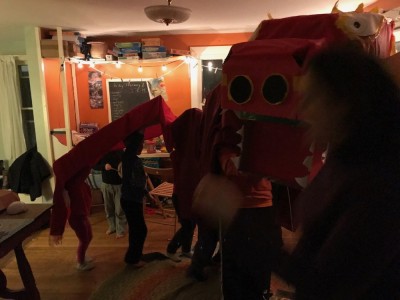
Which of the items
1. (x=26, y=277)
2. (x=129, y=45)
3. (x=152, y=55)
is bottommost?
(x=26, y=277)

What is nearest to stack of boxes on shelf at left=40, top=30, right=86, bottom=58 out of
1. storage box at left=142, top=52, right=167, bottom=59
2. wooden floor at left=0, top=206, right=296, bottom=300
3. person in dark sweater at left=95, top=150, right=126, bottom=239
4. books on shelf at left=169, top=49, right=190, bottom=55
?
storage box at left=142, top=52, right=167, bottom=59

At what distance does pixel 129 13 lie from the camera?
288cm

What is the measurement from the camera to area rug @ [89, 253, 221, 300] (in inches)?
80.0

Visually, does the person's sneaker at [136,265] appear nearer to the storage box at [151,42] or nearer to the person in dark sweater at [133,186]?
the person in dark sweater at [133,186]

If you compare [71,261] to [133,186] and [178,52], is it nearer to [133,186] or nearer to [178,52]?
[133,186]

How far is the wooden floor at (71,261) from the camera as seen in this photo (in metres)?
2.19

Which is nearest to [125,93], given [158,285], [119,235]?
[119,235]

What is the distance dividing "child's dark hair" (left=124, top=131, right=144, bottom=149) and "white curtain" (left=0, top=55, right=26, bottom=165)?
106 inches

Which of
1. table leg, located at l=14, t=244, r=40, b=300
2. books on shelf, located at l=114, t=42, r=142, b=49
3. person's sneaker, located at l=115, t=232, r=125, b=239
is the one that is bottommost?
person's sneaker, located at l=115, t=232, r=125, b=239

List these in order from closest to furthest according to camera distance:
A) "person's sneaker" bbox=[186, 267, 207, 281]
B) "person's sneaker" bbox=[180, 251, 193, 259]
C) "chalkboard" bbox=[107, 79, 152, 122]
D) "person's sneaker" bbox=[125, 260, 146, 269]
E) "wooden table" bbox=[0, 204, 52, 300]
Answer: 1. "wooden table" bbox=[0, 204, 52, 300]
2. "person's sneaker" bbox=[186, 267, 207, 281]
3. "person's sneaker" bbox=[125, 260, 146, 269]
4. "person's sneaker" bbox=[180, 251, 193, 259]
5. "chalkboard" bbox=[107, 79, 152, 122]

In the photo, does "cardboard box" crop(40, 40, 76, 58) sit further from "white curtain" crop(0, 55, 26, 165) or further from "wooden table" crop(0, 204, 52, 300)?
"wooden table" crop(0, 204, 52, 300)

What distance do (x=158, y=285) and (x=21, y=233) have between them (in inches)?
39.9

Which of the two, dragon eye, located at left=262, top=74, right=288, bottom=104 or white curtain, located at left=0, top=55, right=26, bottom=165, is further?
white curtain, located at left=0, top=55, right=26, bottom=165

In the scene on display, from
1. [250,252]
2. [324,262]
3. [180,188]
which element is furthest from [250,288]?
[324,262]
